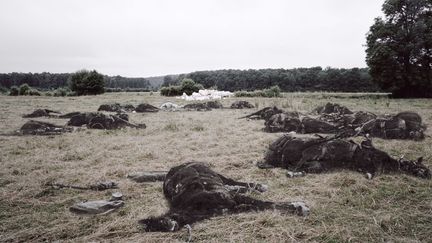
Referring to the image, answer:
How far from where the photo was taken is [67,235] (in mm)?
3207

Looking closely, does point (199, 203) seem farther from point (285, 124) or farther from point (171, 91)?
point (171, 91)

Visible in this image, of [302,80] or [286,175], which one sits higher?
[302,80]

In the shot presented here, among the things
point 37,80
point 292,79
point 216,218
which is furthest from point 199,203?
point 37,80

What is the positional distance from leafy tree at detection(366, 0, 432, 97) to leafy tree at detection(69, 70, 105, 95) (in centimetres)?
3647

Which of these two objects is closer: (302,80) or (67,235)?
(67,235)

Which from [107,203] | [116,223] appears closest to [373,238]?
[116,223]

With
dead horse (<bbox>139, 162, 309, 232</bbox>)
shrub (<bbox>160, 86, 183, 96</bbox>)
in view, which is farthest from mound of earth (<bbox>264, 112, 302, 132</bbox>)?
shrub (<bbox>160, 86, 183, 96</bbox>)

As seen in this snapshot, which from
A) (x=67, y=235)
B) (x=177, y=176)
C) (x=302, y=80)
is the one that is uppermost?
(x=302, y=80)

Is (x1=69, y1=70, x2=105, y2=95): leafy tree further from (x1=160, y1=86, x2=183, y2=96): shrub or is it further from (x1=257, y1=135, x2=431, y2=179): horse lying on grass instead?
(x1=257, y1=135, x2=431, y2=179): horse lying on grass

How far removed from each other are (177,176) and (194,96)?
2659 centimetres

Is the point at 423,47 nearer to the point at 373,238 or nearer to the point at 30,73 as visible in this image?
the point at 373,238

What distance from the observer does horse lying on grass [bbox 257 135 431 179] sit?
5.07 m

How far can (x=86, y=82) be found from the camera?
42375 millimetres

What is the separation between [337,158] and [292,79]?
72.8 meters
